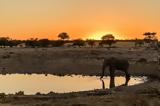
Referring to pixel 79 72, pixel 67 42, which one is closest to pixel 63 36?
pixel 67 42

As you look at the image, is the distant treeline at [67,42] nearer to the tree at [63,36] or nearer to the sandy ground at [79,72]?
the tree at [63,36]

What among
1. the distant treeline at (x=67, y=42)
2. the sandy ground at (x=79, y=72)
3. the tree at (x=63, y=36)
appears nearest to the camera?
the sandy ground at (x=79, y=72)

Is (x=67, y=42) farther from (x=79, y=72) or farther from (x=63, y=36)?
(x=79, y=72)

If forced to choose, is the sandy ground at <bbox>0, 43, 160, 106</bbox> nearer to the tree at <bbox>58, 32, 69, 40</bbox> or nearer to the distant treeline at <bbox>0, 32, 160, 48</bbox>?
the distant treeline at <bbox>0, 32, 160, 48</bbox>

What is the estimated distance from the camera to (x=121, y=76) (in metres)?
44.7

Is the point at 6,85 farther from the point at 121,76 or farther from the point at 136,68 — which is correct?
the point at 136,68

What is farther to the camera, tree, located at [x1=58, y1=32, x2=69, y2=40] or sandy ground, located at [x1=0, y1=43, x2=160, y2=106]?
tree, located at [x1=58, y1=32, x2=69, y2=40]

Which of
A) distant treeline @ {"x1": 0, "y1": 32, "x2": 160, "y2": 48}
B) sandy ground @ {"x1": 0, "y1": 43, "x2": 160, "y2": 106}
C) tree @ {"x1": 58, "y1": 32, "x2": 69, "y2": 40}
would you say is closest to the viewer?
sandy ground @ {"x1": 0, "y1": 43, "x2": 160, "y2": 106}

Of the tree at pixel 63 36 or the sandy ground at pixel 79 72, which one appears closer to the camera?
the sandy ground at pixel 79 72

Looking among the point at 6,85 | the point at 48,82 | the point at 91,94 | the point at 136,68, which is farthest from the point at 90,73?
the point at 91,94

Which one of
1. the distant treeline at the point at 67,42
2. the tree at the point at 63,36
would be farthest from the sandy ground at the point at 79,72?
the tree at the point at 63,36

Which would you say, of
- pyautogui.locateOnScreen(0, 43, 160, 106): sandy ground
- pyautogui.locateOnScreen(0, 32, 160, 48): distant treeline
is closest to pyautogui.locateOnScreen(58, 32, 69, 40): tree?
pyautogui.locateOnScreen(0, 32, 160, 48): distant treeline

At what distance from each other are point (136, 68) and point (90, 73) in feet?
15.4

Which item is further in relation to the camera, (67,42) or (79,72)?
(67,42)
